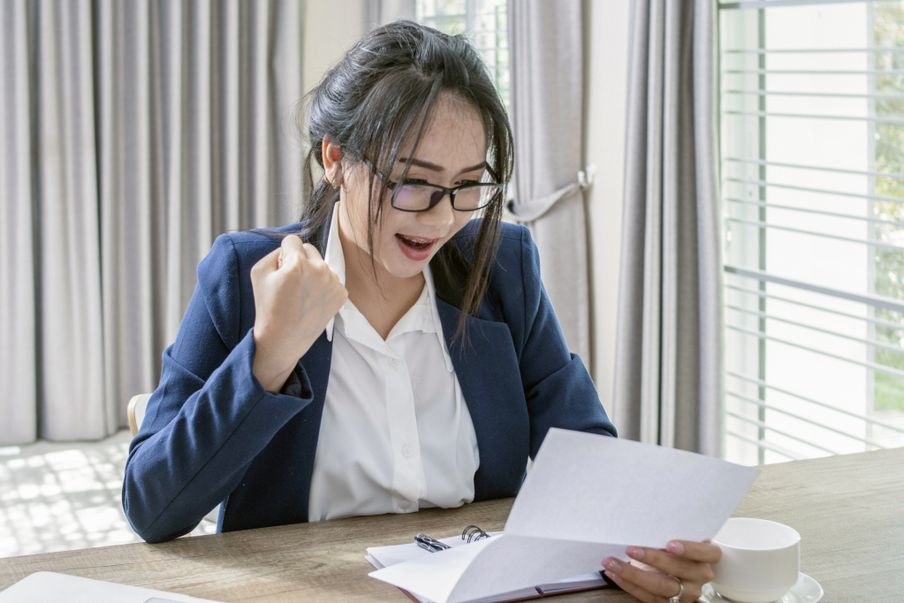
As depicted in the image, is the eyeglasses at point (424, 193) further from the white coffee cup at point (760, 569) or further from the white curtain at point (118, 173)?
the white curtain at point (118, 173)

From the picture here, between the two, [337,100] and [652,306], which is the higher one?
Result: [337,100]

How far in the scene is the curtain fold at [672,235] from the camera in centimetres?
287

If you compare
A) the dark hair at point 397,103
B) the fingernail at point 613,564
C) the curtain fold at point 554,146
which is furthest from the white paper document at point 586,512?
the curtain fold at point 554,146

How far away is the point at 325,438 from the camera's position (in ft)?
5.16

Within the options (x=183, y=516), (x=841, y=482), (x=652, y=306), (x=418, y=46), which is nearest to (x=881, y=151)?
(x=652, y=306)

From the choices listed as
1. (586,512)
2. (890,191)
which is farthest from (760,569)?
(890,191)

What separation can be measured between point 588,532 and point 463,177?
1.84 ft

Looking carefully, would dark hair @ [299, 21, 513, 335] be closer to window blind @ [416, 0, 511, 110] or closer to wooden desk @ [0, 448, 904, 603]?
wooden desk @ [0, 448, 904, 603]

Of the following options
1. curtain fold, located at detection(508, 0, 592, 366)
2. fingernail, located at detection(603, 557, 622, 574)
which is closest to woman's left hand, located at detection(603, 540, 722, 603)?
fingernail, located at detection(603, 557, 622, 574)

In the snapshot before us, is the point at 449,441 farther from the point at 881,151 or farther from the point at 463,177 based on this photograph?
the point at 881,151

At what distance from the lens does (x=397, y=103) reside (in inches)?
57.7

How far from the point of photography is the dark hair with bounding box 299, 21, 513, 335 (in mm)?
1465

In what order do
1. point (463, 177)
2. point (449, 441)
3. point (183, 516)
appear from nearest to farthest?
point (183, 516) → point (463, 177) → point (449, 441)

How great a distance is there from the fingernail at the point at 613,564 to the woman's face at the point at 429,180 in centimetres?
51
